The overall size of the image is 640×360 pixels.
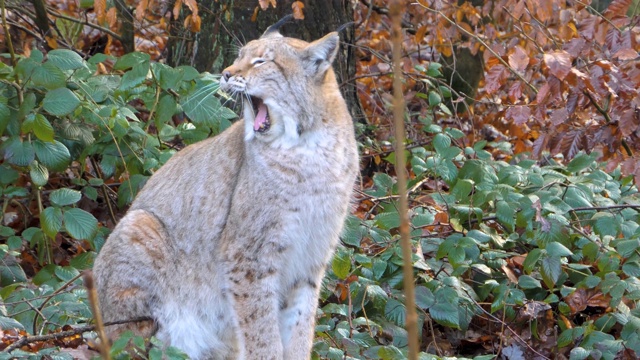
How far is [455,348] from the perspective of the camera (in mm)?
4949

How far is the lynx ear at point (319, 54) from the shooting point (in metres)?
4.00

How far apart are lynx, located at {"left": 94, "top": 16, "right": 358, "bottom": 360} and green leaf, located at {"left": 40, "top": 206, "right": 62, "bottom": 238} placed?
46cm

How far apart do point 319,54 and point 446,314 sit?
61.4 inches

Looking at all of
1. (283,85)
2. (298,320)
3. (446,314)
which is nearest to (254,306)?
(298,320)

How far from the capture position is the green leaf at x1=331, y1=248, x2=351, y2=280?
4.57 meters

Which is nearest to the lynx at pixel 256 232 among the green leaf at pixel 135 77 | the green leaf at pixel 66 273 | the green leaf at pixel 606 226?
the green leaf at pixel 66 273

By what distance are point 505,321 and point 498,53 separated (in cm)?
184

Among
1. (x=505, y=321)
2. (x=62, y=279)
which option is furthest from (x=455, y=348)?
(x=62, y=279)

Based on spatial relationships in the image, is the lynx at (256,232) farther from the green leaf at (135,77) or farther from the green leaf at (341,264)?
the green leaf at (135,77)

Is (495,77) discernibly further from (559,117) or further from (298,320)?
(298,320)

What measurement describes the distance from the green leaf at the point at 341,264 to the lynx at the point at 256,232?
392 millimetres

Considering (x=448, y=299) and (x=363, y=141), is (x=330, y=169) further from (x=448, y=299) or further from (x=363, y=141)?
(x=363, y=141)

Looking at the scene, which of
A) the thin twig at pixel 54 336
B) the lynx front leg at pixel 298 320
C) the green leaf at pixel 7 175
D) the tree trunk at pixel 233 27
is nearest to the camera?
the thin twig at pixel 54 336

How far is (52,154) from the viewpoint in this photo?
4.86m
